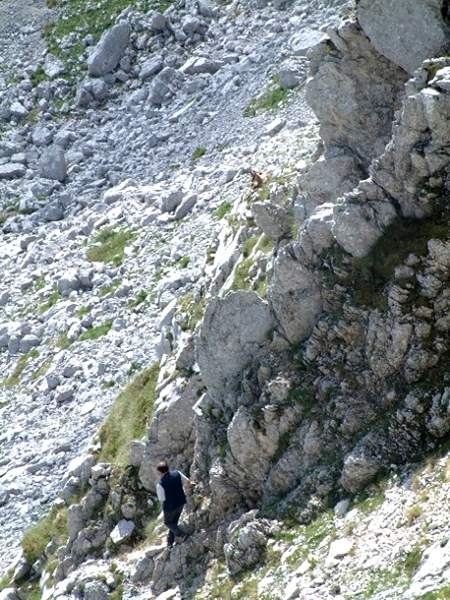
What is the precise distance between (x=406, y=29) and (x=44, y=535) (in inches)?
722

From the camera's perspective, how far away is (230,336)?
2164 centimetres

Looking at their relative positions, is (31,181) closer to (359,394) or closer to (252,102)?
(252,102)

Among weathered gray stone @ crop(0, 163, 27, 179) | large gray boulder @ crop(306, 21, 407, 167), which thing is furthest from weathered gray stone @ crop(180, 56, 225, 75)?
large gray boulder @ crop(306, 21, 407, 167)

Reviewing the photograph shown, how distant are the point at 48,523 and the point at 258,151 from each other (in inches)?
759

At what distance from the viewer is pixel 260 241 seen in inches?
1008

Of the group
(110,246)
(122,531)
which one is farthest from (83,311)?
(122,531)

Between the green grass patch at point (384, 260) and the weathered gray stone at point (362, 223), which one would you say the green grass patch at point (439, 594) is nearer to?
the green grass patch at point (384, 260)

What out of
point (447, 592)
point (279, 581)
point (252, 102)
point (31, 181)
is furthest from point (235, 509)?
point (31, 181)

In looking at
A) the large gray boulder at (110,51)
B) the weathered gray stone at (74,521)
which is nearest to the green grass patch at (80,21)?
the large gray boulder at (110,51)

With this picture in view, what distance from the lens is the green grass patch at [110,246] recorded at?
41375 mm

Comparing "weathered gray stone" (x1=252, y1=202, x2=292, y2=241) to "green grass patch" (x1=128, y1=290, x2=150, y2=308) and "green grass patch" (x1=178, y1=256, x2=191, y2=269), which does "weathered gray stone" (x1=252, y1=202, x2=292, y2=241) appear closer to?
"green grass patch" (x1=178, y1=256, x2=191, y2=269)

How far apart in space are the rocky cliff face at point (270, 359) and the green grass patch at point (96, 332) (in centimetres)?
7

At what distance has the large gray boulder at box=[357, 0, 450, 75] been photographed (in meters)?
20.9

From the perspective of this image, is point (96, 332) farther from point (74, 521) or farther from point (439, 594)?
point (439, 594)
